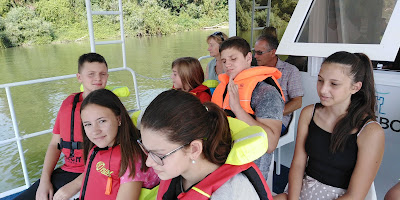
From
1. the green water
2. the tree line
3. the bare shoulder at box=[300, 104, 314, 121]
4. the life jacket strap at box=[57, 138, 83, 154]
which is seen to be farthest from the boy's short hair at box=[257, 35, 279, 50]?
the tree line

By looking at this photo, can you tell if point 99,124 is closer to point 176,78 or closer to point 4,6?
point 176,78

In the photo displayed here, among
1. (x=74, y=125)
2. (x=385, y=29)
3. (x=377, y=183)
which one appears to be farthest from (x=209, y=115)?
(x=377, y=183)

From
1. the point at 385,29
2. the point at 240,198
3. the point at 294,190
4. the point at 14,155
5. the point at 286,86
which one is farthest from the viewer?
the point at 14,155

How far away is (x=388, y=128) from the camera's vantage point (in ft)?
6.29

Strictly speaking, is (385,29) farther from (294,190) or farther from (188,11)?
(188,11)

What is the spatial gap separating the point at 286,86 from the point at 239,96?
0.83m

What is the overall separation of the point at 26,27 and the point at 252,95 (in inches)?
920

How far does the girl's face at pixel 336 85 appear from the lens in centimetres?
130

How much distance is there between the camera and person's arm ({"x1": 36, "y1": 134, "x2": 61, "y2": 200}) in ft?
5.48

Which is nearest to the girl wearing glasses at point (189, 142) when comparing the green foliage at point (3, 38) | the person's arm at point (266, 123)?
the person's arm at point (266, 123)

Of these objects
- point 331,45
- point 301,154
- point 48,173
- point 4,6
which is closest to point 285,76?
point 331,45

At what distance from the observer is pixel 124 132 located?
1320mm

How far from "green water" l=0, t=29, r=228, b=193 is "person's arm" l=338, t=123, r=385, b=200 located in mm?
7676

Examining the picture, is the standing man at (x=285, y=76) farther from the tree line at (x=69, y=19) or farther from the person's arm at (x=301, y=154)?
the tree line at (x=69, y=19)
